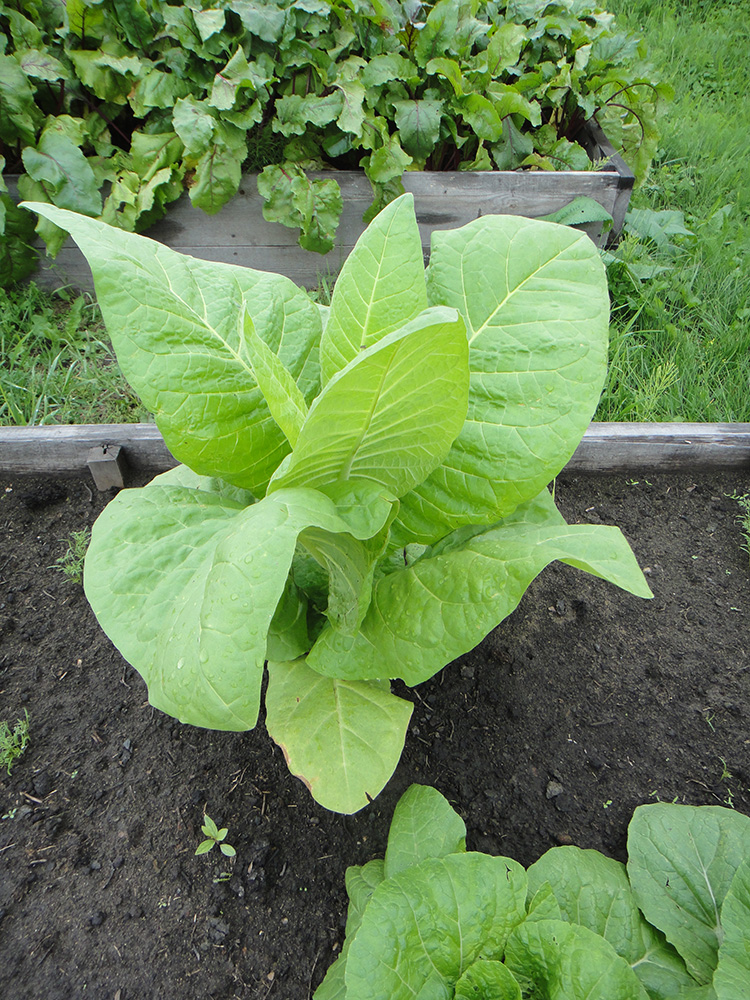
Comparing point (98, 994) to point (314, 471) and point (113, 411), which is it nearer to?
point (314, 471)

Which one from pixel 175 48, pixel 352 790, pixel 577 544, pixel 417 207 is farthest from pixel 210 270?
pixel 175 48

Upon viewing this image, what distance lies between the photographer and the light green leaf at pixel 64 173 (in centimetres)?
266

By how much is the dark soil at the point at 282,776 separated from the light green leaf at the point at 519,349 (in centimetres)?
66

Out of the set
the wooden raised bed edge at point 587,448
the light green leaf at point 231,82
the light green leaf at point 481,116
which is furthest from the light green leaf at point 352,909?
the light green leaf at point 481,116

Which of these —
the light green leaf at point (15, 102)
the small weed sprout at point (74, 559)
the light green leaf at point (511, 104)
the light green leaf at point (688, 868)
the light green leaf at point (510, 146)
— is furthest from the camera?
the light green leaf at point (510, 146)

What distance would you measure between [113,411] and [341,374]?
1.94m

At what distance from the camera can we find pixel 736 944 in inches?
40.4

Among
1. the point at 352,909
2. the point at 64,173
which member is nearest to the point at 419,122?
the point at 64,173

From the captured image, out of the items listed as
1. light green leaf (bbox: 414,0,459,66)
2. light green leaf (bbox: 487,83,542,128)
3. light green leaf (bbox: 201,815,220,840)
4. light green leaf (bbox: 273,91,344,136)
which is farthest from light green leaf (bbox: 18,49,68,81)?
light green leaf (bbox: 201,815,220,840)

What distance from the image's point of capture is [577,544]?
3.28 feet

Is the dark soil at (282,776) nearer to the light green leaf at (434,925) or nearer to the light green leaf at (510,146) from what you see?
the light green leaf at (434,925)

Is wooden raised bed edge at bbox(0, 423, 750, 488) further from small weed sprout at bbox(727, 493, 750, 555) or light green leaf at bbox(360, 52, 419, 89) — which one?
light green leaf at bbox(360, 52, 419, 89)

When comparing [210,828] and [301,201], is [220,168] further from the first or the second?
[210,828]

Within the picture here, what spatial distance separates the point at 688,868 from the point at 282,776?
85cm
